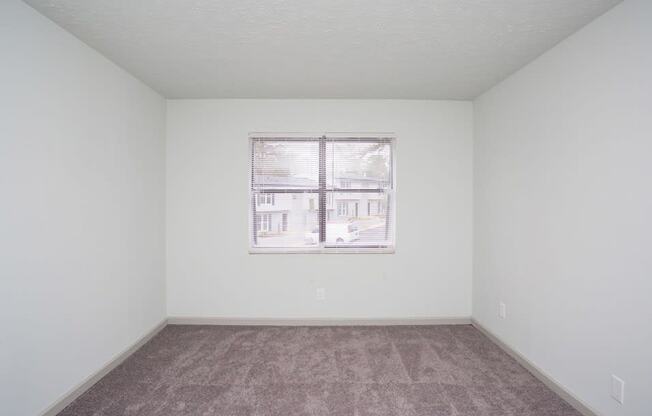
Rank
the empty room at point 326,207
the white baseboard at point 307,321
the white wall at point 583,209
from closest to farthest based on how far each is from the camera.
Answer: the white wall at point 583,209
the empty room at point 326,207
the white baseboard at point 307,321

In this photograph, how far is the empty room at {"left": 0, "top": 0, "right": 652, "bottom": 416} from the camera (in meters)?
1.75

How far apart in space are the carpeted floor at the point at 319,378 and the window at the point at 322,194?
1.03 m

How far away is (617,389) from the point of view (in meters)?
1.75

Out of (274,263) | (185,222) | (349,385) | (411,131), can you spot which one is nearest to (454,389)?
(349,385)

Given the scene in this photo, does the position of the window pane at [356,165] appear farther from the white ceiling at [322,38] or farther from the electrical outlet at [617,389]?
the electrical outlet at [617,389]

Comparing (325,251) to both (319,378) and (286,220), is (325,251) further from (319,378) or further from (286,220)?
(319,378)

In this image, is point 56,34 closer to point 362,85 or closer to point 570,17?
point 362,85

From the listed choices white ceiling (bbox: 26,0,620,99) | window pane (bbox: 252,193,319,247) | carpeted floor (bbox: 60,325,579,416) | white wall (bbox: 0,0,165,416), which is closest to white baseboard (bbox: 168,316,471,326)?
carpeted floor (bbox: 60,325,579,416)

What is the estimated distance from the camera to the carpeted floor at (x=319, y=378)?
2.02 meters

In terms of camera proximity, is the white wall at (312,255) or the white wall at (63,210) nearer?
the white wall at (63,210)

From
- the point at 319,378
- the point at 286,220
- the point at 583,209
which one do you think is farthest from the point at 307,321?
the point at 583,209

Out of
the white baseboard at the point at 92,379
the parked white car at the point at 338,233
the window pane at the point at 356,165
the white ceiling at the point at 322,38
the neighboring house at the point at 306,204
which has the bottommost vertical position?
the white baseboard at the point at 92,379

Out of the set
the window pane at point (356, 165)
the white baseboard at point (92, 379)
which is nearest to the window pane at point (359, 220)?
the window pane at point (356, 165)

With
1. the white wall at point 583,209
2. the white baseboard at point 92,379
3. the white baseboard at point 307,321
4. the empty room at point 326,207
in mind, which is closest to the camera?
the white wall at point 583,209
